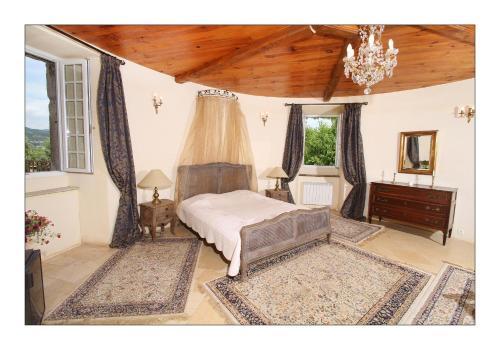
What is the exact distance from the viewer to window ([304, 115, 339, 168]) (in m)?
5.56

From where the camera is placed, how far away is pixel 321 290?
7.55ft

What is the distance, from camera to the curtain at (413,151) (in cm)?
424

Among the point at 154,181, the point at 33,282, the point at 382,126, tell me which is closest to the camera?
the point at 33,282

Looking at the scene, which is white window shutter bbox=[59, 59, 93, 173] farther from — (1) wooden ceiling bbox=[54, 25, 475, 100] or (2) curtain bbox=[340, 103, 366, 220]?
(2) curtain bbox=[340, 103, 366, 220]

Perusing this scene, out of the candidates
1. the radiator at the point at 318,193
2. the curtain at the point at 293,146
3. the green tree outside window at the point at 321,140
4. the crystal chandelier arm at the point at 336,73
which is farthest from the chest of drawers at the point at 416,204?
the crystal chandelier arm at the point at 336,73

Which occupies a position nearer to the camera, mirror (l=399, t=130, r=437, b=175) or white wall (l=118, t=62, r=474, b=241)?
white wall (l=118, t=62, r=474, b=241)

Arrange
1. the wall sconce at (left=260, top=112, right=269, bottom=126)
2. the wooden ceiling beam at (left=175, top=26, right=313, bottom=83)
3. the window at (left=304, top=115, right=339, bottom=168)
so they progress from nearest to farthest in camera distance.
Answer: the wooden ceiling beam at (left=175, top=26, right=313, bottom=83) < the wall sconce at (left=260, top=112, right=269, bottom=126) < the window at (left=304, top=115, right=339, bottom=168)

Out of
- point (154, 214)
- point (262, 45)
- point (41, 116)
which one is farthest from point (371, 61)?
point (41, 116)

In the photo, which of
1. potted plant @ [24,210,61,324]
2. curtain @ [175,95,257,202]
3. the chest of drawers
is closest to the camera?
potted plant @ [24,210,61,324]

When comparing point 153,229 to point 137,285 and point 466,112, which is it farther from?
point 466,112

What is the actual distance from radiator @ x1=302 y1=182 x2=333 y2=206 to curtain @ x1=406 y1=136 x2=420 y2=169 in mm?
1642

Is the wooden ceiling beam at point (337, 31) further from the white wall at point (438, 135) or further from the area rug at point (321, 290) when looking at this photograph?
Answer: the white wall at point (438, 135)

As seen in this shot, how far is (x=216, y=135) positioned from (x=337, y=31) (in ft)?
8.45

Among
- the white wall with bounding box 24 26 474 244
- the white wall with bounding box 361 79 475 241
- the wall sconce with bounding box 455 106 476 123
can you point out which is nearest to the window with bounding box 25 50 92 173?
the white wall with bounding box 24 26 474 244
